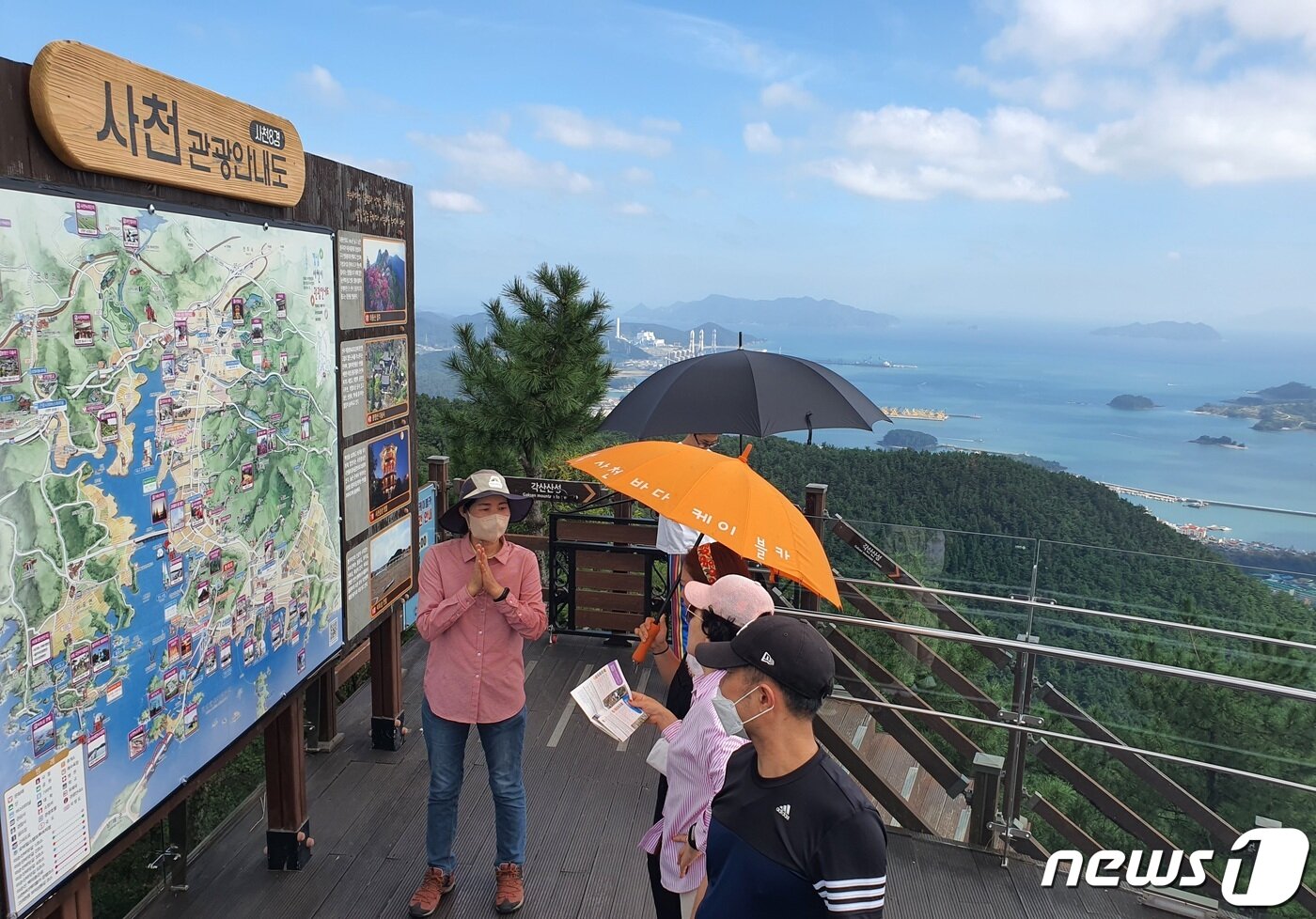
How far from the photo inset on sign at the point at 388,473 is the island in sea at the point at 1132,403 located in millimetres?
98169

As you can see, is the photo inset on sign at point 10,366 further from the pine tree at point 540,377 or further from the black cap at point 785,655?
the pine tree at point 540,377

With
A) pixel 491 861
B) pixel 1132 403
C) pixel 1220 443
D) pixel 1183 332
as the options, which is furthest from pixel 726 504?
pixel 1183 332

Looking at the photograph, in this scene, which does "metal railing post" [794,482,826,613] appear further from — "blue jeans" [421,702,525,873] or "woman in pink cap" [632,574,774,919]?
"woman in pink cap" [632,574,774,919]

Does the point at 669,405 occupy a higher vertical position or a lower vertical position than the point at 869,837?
higher

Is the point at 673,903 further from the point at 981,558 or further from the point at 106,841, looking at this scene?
the point at 981,558

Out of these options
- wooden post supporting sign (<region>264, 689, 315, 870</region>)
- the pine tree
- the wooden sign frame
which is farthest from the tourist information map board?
the pine tree

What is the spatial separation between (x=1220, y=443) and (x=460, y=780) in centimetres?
7570

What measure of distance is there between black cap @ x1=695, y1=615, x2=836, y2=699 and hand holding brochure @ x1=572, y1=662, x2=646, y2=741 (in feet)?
2.45

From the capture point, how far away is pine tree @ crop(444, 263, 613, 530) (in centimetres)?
1347

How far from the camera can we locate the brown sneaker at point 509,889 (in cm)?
355

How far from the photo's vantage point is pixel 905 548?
20.4 feet

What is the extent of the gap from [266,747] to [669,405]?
2370 mm

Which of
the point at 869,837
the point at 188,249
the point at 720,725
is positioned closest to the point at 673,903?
the point at 720,725

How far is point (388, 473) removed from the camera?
14.6 feet
